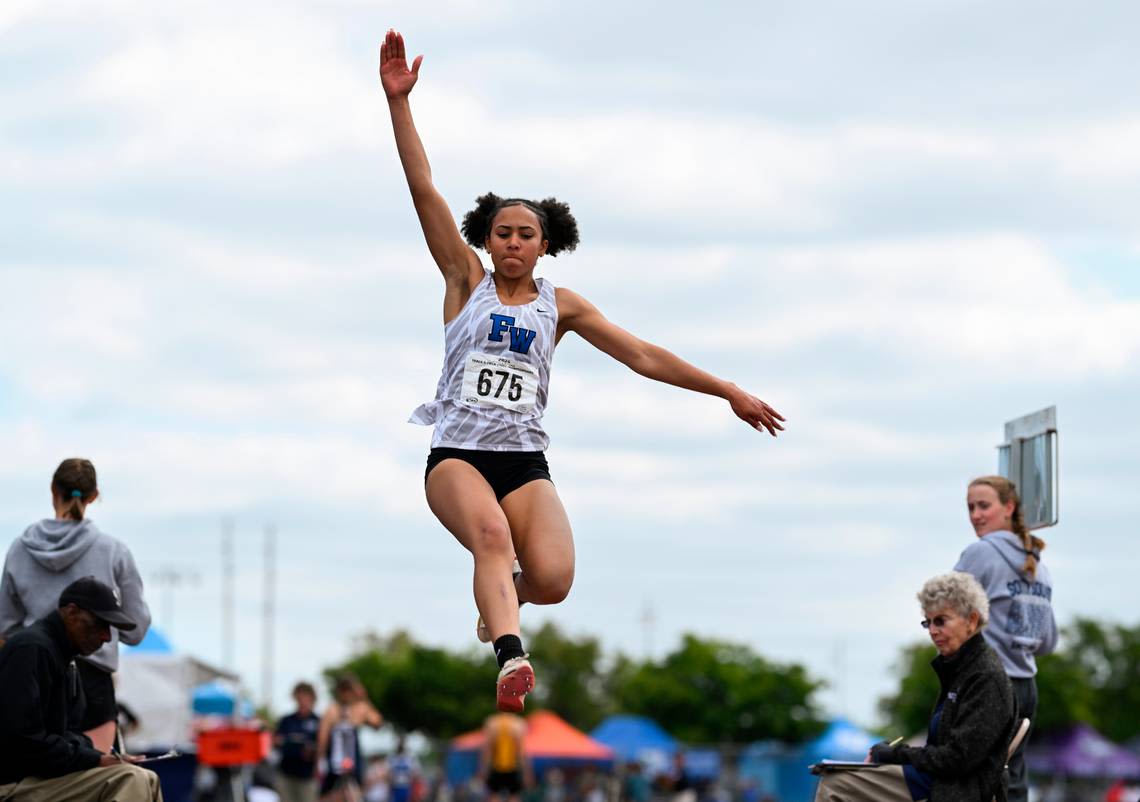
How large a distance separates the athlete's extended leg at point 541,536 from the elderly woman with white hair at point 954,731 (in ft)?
4.83

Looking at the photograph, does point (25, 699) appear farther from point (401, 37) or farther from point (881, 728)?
point (881, 728)

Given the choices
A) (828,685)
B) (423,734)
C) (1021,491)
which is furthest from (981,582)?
(423,734)

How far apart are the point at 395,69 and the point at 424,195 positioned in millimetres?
635

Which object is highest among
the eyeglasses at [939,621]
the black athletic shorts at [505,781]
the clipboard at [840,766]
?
the eyeglasses at [939,621]

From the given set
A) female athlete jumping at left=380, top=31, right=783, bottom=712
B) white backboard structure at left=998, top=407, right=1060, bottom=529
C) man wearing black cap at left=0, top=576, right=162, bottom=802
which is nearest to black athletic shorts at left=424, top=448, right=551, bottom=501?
female athlete jumping at left=380, top=31, right=783, bottom=712

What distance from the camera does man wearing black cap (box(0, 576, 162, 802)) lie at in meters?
7.14

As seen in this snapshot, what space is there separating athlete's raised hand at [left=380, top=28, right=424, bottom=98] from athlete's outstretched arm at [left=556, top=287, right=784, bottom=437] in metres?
1.11

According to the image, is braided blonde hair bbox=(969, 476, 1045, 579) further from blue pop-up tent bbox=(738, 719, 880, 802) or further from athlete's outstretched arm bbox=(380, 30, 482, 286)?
blue pop-up tent bbox=(738, 719, 880, 802)

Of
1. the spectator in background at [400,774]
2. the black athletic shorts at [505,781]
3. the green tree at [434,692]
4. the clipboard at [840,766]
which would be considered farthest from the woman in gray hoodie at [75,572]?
the green tree at [434,692]

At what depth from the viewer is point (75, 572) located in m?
8.31

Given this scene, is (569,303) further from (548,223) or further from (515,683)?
(515,683)

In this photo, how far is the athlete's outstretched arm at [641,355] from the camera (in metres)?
7.79

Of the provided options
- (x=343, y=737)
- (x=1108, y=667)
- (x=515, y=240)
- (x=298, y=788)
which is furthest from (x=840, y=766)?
(x=1108, y=667)

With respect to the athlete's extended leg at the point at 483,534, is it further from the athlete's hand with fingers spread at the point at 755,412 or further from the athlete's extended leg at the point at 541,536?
the athlete's hand with fingers spread at the point at 755,412
